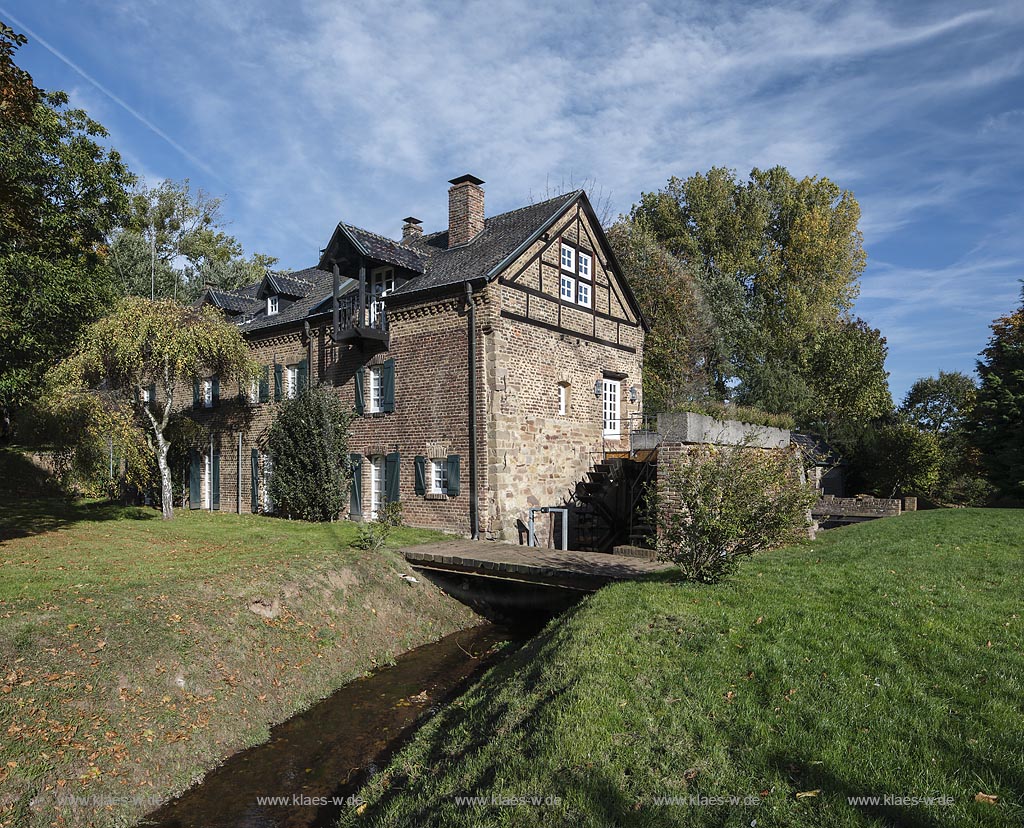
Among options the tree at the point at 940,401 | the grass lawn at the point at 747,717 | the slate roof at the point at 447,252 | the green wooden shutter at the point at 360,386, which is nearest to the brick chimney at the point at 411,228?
the slate roof at the point at 447,252

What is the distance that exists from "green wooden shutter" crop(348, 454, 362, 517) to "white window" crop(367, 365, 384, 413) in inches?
62.1

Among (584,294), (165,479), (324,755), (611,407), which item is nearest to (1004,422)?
(611,407)

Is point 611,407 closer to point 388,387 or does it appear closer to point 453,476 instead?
point 453,476

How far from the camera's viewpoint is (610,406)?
21.8 m

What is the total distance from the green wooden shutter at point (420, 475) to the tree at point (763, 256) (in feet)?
68.1

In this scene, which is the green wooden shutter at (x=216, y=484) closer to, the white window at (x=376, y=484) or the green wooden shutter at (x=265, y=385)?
the green wooden shutter at (x=265, y=385)

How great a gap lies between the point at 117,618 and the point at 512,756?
639 cm

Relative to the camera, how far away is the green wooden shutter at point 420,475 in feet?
58.5

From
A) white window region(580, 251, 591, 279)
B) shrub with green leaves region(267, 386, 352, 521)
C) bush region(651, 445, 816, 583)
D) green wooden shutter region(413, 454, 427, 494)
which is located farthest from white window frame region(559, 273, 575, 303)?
bush region(651, 445, 816, 583)

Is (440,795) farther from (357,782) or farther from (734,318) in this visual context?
(734,318)

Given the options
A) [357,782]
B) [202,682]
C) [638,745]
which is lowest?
[357,782]

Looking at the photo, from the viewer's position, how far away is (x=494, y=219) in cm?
2097

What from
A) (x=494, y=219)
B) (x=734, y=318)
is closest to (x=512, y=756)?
(x=494, y=219)

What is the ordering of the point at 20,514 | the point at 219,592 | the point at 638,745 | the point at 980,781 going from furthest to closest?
the point at 20,514 → the point at 219,592 → the point at 638,745 → the point at 980,781
